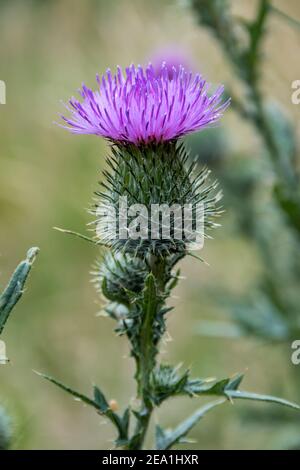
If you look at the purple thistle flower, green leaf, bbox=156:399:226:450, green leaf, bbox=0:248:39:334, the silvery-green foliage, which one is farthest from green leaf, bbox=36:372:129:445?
the purple thistle flower

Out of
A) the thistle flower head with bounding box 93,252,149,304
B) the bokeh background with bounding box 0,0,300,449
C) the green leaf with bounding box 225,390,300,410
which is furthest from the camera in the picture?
A: the bokeh background with bounding box 0,0,300,449

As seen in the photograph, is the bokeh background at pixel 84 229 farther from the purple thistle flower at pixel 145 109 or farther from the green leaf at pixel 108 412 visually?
the purple thistle flower at pixel 145 109

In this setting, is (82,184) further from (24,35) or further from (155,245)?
(155,245)

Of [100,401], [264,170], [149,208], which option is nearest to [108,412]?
[100,401]

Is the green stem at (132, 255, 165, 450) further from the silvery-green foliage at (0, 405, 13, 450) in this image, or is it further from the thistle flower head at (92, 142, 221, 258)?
the silvery-green foliage at (0, 405, 13, 450)

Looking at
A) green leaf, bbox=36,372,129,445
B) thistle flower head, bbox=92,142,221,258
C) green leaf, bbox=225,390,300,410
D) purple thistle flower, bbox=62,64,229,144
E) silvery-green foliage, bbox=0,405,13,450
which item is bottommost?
silvery-green foliage, bbox=0,405,13,450
